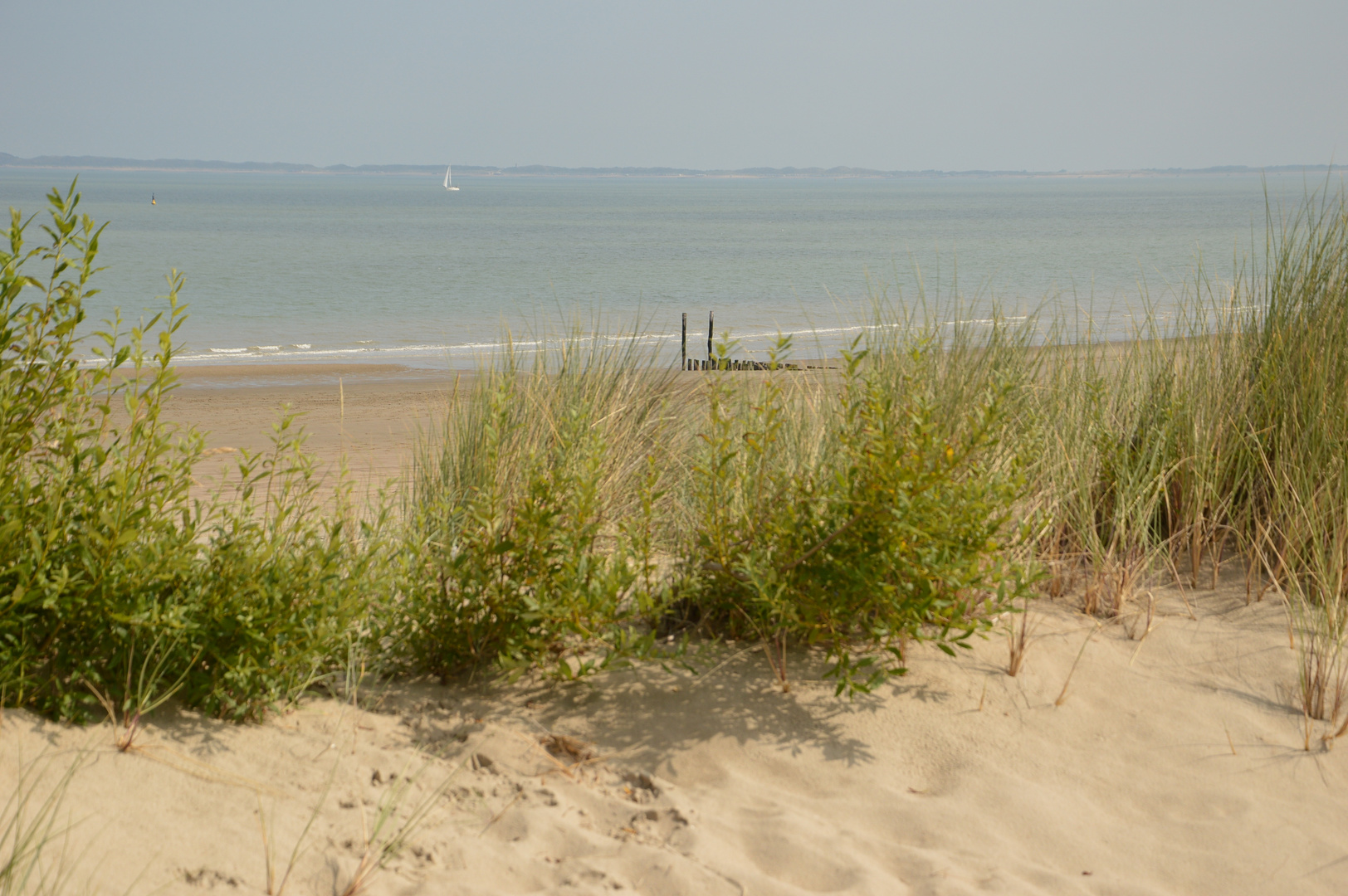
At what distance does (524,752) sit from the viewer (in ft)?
8.98

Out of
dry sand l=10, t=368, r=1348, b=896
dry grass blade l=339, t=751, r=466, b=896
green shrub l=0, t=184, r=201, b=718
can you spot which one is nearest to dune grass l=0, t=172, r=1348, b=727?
green shrub l=0, t=184, r=201, b=718

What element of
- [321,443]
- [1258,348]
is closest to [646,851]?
[1258,348]

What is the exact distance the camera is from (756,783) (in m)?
2.67

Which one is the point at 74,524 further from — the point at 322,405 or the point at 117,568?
the point at 322,405

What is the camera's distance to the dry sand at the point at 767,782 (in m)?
2.19

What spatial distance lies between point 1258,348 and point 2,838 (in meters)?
4.80

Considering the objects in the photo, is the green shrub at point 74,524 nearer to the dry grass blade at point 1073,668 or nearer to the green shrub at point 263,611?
the green shrub at point 263,611

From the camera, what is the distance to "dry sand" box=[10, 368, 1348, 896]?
219 centimetres

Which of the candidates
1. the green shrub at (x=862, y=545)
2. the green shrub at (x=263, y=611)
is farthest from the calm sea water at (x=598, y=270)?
the green shrub at (x=862, y=545)

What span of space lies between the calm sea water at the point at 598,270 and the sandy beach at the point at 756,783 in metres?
1.28

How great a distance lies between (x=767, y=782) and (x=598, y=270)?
3242 centimetres

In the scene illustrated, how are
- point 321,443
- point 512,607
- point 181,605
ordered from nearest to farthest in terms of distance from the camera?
point 181,605 → point 512,607 → point 321,443

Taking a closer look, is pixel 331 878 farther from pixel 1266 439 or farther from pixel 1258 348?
pixel 1258 348

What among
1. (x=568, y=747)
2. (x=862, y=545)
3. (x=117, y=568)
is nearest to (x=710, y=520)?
(x=862, y=545)
